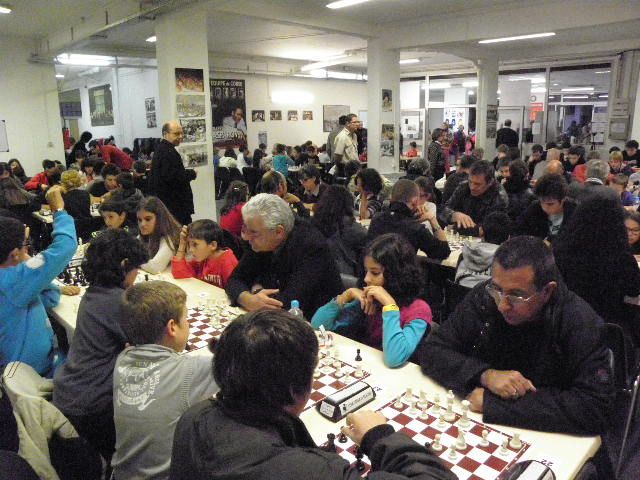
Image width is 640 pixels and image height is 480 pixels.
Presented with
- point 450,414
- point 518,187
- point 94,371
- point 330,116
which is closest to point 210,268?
point 94,371

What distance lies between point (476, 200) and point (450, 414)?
3747 mm

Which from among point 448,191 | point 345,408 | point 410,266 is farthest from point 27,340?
point 448,191

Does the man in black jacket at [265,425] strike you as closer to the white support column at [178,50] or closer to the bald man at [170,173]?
the bald man at [170,173]

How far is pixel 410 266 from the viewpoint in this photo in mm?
2389

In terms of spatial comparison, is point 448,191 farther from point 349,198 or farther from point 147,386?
point 147,386

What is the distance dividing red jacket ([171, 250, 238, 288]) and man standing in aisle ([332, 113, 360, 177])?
222 inches

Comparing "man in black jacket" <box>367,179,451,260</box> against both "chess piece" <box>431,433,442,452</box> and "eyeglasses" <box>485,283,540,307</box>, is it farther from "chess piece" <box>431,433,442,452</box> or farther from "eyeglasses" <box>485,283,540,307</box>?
"chess piece" <box>431,433,442,452</box>

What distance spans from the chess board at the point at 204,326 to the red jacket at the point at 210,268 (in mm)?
536

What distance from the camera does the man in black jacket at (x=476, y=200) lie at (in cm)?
495

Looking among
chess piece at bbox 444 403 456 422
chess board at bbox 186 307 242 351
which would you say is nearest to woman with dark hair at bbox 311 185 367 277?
chess board at bbox 186 307 242 351

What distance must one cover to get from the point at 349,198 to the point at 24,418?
3.15 m

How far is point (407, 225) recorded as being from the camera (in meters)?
3.94

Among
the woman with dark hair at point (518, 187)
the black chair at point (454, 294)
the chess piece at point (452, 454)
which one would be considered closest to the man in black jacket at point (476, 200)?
the woman with dark hair at point (518, 187)

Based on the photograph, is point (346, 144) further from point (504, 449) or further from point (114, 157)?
point (504, 449)
